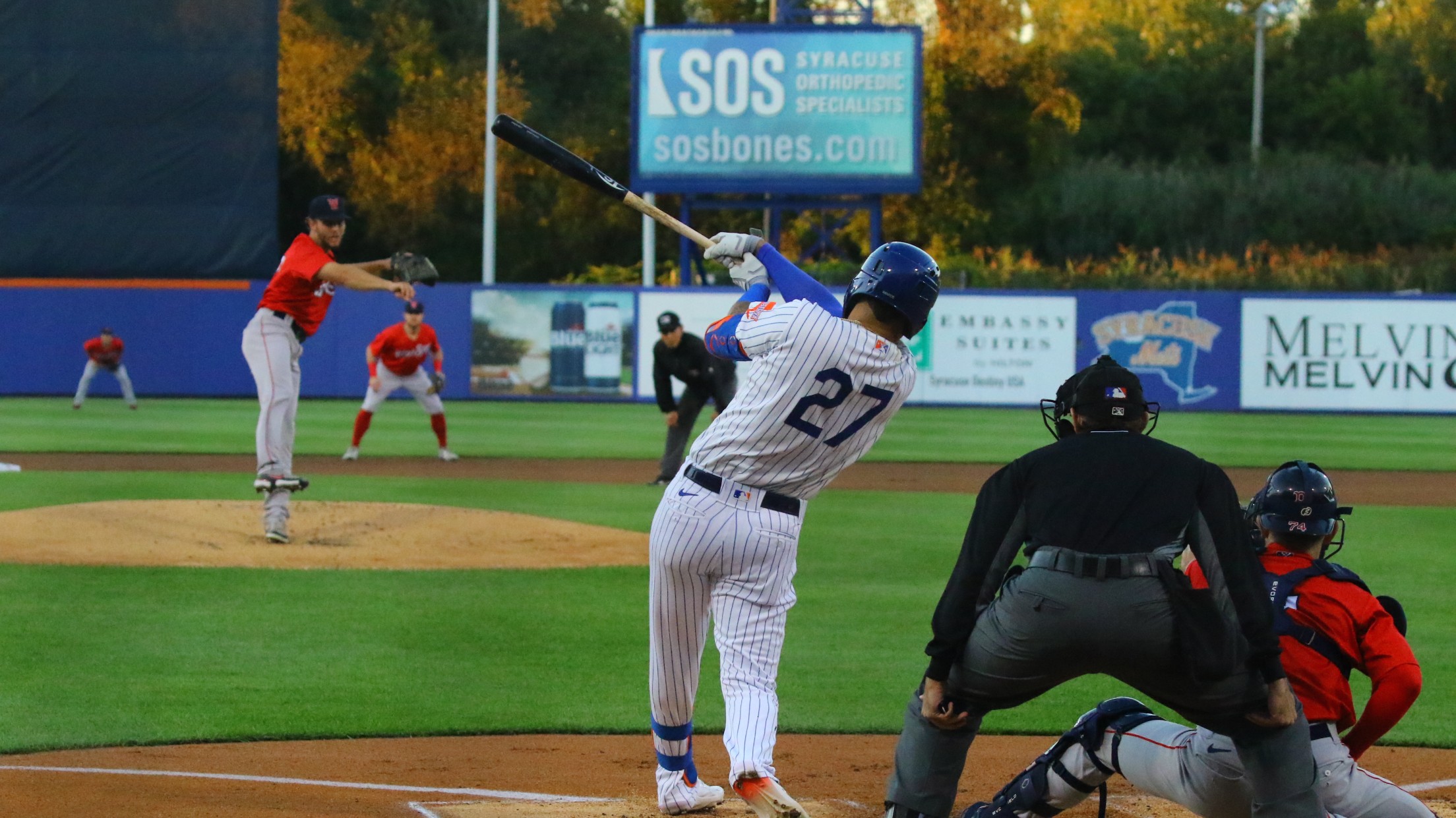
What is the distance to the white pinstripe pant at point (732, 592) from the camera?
4.64m

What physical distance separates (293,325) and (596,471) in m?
7.48

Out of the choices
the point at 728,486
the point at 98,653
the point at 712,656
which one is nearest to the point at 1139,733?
the point at 728,486

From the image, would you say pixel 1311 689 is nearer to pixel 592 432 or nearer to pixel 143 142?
pixel 592 432

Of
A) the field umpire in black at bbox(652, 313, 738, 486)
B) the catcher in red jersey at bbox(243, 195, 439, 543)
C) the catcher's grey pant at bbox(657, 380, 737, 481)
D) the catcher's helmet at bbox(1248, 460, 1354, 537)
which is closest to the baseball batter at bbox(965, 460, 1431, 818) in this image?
the catcher's helmet at bbox(1248, 460, 1354, 537)

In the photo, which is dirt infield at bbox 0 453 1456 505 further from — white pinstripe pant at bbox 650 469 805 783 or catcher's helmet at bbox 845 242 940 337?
catcher's helmet at bbox 845 242 940 337

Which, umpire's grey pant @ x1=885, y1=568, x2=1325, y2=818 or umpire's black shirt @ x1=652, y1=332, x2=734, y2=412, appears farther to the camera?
umpire's black shirt @ x1=652, y1=332, x2=734, y2=412

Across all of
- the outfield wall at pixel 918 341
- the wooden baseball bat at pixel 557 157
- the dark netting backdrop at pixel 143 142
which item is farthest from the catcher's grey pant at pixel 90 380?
the wooden baseball bat at pixel 557 157

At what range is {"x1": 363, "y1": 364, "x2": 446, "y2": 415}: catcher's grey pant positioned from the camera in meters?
18.1

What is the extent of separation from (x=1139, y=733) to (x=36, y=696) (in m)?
4.68

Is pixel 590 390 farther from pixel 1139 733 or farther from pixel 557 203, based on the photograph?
pixel 1139 733

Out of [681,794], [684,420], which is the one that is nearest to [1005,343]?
[684,420]

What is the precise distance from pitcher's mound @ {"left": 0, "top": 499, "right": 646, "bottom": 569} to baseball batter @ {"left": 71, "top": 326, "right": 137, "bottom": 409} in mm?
14150

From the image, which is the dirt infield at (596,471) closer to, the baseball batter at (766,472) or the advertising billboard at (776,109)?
the advertising billboard at (776,109)

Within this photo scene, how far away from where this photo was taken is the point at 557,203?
4678cm
